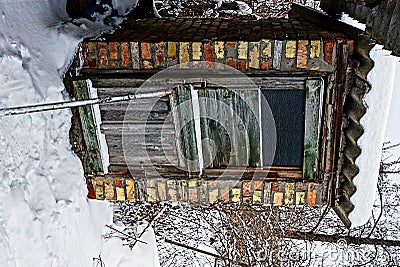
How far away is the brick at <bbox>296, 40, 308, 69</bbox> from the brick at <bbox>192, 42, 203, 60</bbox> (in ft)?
Result: 2.14

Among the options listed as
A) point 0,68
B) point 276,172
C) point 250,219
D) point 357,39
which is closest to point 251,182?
point 276,172

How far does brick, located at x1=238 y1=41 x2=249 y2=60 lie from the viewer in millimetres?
2900

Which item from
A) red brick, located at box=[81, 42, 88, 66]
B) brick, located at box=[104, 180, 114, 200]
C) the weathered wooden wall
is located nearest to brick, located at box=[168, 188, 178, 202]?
brick, located at box=[104, 180, 114, 200]

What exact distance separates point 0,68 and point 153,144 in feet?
3.86

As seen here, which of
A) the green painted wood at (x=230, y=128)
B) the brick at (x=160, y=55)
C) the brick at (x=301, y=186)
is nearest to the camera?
the brick at (x=160, y=55)

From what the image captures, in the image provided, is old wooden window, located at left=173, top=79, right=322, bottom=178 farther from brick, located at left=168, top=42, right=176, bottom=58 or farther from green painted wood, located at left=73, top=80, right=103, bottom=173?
green painted wood, located at left=73, top=80, right=103, bottom=173

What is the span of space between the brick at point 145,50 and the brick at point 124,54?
0.11 m

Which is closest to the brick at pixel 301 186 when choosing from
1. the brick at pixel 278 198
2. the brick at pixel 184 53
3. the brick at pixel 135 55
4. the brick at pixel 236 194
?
the brick at pixel 278 198

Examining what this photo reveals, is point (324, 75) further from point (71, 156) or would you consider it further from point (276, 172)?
point (71, 156)

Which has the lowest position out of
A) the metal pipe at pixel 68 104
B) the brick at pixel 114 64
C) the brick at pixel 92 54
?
the metal pipe at pixel 68 104

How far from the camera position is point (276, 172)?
3307mm

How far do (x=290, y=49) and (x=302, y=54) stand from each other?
0.28 feet

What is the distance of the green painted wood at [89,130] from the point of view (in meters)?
3.12

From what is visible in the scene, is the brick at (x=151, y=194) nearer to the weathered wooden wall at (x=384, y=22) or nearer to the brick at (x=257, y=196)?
the brick at (x=257, y=196)
